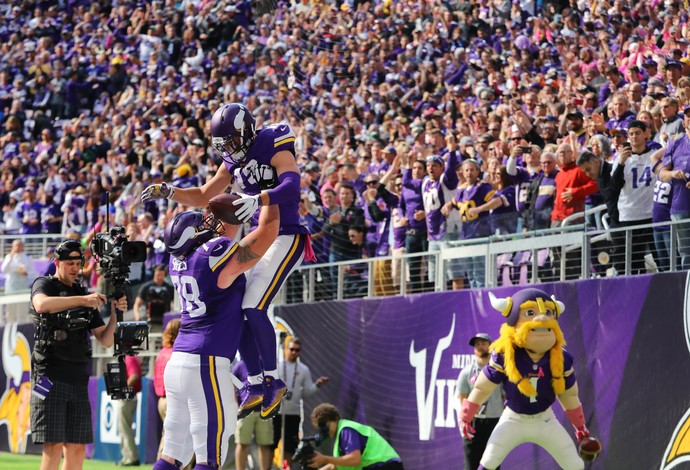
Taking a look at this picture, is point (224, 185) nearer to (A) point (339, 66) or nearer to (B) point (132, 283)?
(B) point (132, 283)

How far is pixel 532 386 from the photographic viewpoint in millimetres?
9328

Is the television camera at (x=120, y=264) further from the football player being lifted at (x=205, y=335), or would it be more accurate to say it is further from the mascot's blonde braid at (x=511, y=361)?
the mascot's blonde braid at (x=511, y=361)

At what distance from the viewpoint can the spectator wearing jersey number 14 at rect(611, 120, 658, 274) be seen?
36.9 ft

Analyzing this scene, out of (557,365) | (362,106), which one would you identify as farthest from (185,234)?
(362,106)

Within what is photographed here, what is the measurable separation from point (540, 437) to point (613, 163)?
318 cm

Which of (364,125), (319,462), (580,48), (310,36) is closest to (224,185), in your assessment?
(319,462)

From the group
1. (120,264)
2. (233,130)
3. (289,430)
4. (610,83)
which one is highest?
(233,130)

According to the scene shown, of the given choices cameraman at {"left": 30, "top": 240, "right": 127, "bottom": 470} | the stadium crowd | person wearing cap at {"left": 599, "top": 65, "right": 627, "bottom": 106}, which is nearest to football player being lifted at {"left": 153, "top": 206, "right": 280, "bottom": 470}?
cameraman at {"left": 30, "top": 240, "right": 127, "bottom": 470}

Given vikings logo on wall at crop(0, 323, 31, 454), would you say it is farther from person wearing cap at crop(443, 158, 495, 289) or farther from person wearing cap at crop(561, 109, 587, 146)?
person wearing cap at crop(561, 109, 587, 146)

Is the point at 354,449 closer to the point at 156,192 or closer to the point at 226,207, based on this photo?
the point at 156,192

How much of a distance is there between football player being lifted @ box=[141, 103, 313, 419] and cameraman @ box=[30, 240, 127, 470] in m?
1.48

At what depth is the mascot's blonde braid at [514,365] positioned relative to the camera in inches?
368

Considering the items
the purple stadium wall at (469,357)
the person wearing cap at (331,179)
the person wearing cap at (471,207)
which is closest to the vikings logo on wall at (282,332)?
the purple stadium wall at (469,357)

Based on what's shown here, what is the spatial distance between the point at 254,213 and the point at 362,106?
1249 centimetres
